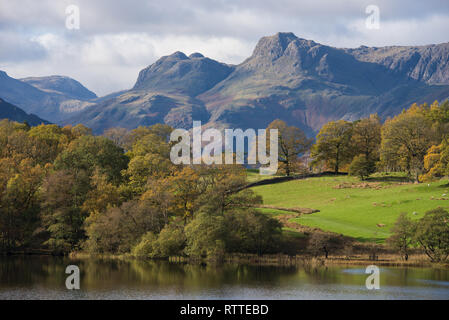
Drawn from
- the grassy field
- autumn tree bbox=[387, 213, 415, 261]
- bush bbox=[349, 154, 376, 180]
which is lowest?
autumn tree bbox=[387, 213, 415, 261]

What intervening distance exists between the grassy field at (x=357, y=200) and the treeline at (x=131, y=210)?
10189mm

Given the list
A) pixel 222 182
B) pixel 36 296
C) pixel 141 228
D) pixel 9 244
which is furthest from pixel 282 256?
pixel 9 244

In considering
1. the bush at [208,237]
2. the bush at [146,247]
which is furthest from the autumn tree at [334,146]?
the bush at [146,247]

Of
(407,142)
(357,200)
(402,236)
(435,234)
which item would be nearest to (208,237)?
(402,236)

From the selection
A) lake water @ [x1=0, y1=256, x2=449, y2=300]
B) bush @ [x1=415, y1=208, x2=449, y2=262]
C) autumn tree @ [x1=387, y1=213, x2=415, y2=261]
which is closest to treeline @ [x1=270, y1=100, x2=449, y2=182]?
autumn tree @ [x1=387, y1=213, x2=415, y2=261]

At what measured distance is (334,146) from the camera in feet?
391

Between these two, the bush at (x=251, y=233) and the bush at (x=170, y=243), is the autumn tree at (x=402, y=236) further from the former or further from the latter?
the bush at (x=170, y=243)

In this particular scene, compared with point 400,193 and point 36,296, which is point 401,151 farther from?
point 36,296

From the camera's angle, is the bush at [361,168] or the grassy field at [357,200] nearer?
the grassy field at [357,200]

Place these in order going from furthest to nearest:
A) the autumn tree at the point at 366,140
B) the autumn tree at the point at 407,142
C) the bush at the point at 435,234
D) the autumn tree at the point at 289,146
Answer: the autumn tree at the point at 289,146
the autumn tree at the point at 366,140
the autumn tree at the point at 407,142
the bush at the point at 435,234

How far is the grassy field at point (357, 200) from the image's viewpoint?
7631 cm

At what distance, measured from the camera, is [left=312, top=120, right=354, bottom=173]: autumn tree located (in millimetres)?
118500

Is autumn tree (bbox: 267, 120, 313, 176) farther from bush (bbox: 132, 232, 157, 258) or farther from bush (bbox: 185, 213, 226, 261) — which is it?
bush (bbox: 185, 213, 226, 261)

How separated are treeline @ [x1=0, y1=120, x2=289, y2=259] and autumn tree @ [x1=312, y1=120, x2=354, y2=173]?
31289mm
